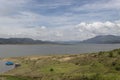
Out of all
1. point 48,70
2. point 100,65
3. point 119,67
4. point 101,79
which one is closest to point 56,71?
point 48,70

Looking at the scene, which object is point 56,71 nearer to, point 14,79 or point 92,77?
point 14,79

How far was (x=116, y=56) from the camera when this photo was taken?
245 feet

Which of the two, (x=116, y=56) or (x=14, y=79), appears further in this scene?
(x=116, y=56)

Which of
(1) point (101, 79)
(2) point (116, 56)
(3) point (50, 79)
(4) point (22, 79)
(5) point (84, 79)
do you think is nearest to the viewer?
(1) point (101, 79)

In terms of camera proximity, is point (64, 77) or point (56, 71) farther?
point (56, 71)

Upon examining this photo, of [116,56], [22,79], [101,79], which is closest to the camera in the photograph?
[101,79]

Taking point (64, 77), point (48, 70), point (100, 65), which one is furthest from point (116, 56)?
point (64, 77)

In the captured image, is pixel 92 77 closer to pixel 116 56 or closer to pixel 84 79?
pixel 84 79

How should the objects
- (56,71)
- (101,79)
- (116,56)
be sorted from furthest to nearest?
(116,56)
(56,71)
(101,79)

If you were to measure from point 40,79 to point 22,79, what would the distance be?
4323 millimetres

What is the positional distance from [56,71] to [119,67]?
1619 centimetres

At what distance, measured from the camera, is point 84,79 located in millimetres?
47500

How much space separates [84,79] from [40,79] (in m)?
10.7

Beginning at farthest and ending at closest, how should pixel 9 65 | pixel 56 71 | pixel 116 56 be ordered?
pixel 9 65
pixel 116 56
pixel 56 71
